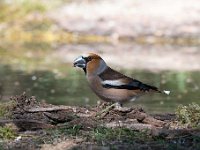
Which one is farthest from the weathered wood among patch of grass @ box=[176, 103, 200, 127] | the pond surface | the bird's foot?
the pond surface

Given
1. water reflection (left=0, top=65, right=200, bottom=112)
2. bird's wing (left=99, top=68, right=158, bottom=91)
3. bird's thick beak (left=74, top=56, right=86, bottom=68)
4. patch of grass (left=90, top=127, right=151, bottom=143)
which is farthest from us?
water reflection (left=0, top=65, right=200, bottom=112)

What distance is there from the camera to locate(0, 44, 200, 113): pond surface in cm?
1239

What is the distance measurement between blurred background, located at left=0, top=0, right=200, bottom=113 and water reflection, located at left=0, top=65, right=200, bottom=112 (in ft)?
0.20

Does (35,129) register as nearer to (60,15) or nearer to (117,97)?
(117,97)

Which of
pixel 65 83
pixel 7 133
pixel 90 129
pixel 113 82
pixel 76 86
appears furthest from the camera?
pixel 65 83

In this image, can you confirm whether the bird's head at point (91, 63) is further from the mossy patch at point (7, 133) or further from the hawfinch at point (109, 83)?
the mossy patch at point (7, 133)

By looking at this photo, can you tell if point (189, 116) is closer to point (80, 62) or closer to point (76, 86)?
point (80, 62)

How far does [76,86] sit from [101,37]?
859cm

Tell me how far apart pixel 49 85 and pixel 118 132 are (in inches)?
327

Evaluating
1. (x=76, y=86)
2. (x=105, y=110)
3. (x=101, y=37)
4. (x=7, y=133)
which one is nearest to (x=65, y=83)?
(x=76, y=86)

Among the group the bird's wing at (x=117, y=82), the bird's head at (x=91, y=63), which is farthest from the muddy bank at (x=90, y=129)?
the bird's head at (x=91, y=63)

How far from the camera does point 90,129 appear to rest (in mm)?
6523

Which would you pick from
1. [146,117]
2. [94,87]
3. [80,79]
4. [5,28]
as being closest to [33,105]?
[94,87]

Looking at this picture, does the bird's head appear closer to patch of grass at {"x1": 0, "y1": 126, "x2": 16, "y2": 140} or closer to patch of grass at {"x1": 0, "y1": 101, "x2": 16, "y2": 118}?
patch of grass at {"x1": 0, "y1": 101, "x2": 16, "y2": 118}
